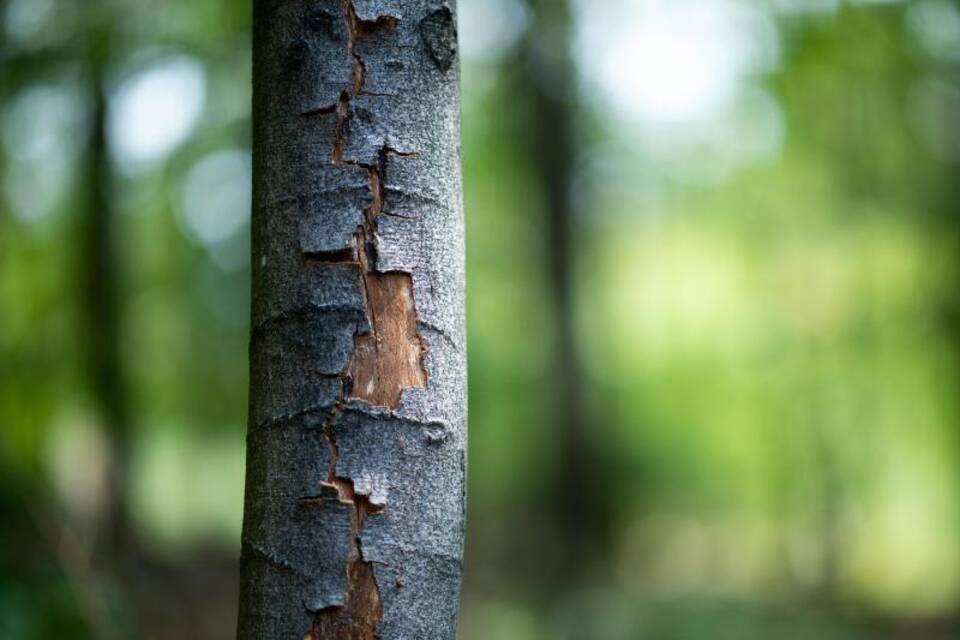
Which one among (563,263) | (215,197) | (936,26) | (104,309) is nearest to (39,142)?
(104,309)

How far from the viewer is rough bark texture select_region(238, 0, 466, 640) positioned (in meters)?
1.03

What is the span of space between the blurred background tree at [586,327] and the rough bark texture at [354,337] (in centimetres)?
217

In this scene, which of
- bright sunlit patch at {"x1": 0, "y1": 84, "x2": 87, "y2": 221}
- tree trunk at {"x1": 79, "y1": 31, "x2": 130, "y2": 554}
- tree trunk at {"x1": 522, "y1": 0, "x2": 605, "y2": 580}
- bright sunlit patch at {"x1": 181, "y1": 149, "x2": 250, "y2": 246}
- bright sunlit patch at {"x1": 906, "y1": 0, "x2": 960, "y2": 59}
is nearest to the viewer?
bright sunlit patch at {"x1": 0, "y1": 84, "x2": 87, "y2": 221}

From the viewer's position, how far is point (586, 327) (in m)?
9.94

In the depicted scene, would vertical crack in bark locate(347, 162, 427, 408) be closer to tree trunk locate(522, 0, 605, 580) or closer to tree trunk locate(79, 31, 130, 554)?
tree trunk locate(79, 31, 130, 554)

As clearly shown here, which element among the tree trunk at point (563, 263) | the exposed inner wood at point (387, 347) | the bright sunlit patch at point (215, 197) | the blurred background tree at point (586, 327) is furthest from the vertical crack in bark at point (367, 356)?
the bright sunlit patch at point (215, 197)

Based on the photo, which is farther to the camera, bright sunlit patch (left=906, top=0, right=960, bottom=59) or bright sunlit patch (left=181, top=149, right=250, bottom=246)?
bright sunlit patch (left=181, top=149, right=250, bottom=246)

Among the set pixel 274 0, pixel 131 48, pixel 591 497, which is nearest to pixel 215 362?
pixel 591 497

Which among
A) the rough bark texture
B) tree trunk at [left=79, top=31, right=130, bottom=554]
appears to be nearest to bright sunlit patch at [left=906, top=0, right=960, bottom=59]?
tree trunk at [left=79, top=31, right=130, bottom=554]

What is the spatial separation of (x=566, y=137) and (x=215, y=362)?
6739mm

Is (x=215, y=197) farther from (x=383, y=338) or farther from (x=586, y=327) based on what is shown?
(x=383, y=338)

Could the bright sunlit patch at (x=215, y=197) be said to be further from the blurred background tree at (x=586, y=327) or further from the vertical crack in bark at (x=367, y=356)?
the vertical crack in bark at (x=367, y=356)

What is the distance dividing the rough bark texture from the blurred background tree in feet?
7.13

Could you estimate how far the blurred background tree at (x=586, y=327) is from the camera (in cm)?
691
